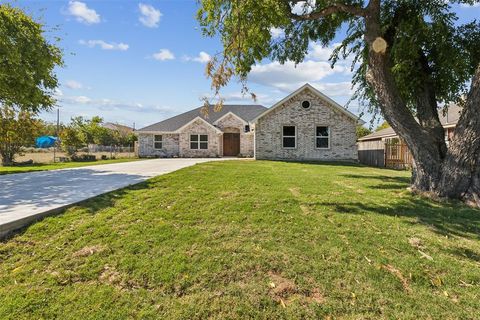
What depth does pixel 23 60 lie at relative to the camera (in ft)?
34.1

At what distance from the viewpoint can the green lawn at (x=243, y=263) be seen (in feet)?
8.89

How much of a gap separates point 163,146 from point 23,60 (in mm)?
16130

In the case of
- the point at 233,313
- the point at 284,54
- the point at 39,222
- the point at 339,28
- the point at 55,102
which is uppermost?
the point at 339,28

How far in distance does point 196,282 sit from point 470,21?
31.0 ft

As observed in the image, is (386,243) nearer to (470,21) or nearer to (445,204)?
(445,204)

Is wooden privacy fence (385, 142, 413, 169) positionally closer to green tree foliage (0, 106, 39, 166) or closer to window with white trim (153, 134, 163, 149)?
window with white trim (153, 134, 163, 149)

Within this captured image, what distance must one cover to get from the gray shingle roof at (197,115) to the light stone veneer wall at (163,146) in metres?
0.64

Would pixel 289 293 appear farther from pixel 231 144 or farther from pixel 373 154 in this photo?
pixel 231 144

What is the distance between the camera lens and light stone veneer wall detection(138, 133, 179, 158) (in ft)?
86.1

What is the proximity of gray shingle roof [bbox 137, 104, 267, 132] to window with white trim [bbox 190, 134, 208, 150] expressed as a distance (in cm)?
187

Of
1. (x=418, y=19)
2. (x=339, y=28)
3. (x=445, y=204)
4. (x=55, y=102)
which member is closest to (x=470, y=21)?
(x=418, y=19)

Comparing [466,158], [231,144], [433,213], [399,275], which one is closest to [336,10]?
[466,158]

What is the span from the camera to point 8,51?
9633 mm

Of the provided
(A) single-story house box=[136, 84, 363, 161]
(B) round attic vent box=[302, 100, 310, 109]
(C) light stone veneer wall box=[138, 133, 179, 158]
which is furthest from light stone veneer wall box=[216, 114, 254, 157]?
(B) round attic vent box=[302, 100, 310, 109]
